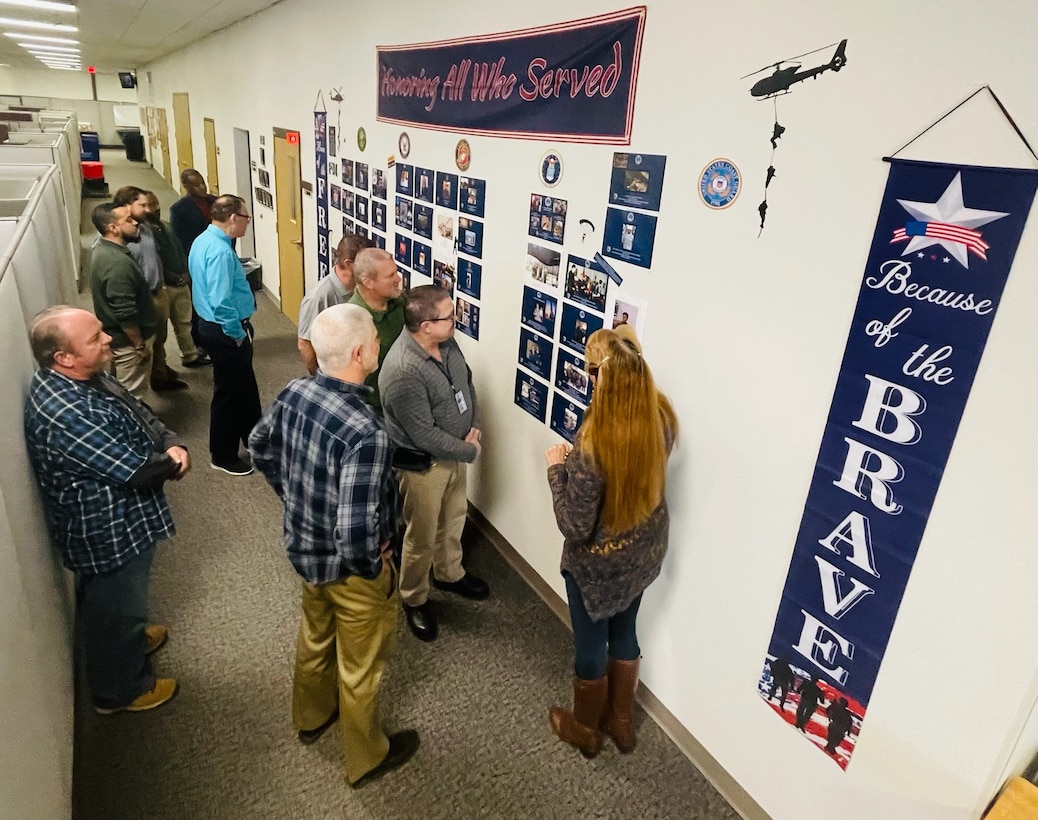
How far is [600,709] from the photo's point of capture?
2.28 meters

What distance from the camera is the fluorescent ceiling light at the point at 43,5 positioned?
259 inches

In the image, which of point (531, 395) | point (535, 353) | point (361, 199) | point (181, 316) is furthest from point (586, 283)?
point (181, 316)

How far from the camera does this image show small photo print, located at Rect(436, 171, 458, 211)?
331cm

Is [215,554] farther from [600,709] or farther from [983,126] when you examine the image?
[983,126]

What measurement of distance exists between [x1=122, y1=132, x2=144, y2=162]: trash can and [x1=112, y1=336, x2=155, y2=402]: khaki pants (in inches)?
846

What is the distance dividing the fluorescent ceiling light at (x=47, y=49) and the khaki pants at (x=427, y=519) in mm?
14341

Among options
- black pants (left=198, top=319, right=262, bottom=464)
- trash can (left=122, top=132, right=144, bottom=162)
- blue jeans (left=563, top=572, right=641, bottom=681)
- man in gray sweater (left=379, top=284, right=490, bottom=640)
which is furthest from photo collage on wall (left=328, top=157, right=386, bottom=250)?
trash can (left=122, top=132, right=144, bottom=162)

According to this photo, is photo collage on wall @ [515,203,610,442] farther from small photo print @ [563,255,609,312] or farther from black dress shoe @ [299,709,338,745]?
black dress shoe @ [299,709,338,745]

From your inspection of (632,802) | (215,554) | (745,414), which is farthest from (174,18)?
(632,802)

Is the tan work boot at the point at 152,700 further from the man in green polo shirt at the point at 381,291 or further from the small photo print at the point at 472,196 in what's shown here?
the small photo print at the point at 472,196

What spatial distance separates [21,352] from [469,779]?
2041 mm

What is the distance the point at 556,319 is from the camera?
270 cm

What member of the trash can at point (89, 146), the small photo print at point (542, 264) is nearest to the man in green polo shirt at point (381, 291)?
the small photo print at point (542, 264)

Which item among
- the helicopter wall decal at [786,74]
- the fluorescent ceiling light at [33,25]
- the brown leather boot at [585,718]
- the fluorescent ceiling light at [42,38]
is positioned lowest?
the brown leather boot at [585,718]
